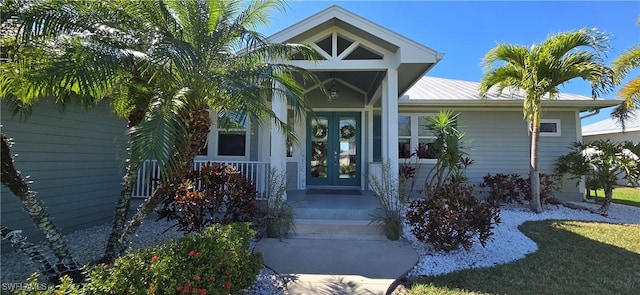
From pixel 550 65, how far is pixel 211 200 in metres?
8.13

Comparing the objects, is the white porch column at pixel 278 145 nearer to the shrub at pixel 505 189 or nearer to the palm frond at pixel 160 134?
the palm frond at pixel 160 134

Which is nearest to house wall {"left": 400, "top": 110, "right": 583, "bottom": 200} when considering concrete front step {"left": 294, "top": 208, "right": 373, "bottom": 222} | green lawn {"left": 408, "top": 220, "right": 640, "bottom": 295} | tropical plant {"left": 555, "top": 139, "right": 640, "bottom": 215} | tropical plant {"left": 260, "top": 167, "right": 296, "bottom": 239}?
tropical plant {"left": 555, "top": 139, "right": 640, "bottom": 215}

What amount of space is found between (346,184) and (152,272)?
24.4 feet

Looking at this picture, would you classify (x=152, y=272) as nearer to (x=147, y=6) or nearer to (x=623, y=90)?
(x=147, y=6)

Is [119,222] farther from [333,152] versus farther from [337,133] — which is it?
[337,133]

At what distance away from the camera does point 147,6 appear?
394cm

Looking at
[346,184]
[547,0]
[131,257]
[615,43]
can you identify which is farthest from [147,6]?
[615,43]

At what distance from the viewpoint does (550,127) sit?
9.95 meters

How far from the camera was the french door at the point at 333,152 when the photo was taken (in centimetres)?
965

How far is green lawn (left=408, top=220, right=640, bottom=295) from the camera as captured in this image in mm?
3760

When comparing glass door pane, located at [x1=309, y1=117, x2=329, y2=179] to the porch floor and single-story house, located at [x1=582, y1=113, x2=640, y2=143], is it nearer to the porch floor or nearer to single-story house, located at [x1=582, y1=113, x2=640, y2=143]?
the porch floor

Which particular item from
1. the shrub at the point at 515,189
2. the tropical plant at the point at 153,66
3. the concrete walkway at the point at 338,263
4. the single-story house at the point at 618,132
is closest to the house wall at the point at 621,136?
the single-story house at the point at 618,132

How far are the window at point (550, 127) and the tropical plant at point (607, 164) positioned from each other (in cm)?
91

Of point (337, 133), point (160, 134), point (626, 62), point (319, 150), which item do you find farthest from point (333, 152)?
point (626, 62)
